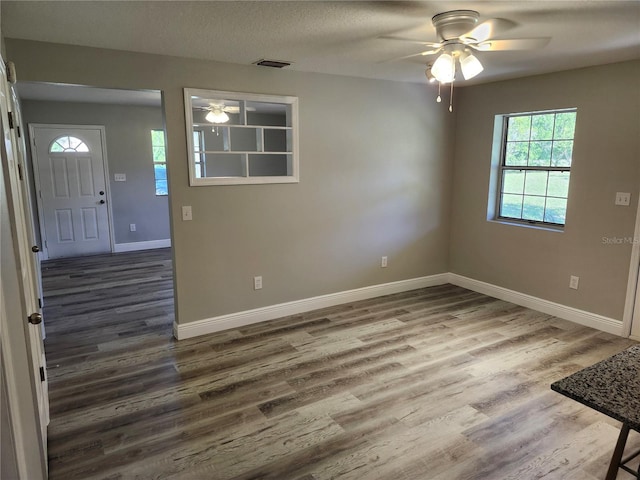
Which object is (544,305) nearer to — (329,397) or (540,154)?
(540,154)

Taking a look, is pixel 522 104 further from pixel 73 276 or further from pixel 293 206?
pixel 73 276

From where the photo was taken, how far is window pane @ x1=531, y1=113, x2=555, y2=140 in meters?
4.12

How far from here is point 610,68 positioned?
3.51m

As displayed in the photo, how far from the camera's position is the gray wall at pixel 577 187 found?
138 inches

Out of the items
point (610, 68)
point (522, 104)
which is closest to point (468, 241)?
point (522, 104)

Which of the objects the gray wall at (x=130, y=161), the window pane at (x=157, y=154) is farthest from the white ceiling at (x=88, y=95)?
the window pane at (x=157, y=154)

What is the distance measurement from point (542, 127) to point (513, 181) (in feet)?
1.99

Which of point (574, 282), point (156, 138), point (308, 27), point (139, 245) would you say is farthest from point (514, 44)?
point (139, 245)

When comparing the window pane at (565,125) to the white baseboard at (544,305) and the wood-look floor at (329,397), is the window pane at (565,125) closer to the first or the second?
the white baseboard at (544,305)

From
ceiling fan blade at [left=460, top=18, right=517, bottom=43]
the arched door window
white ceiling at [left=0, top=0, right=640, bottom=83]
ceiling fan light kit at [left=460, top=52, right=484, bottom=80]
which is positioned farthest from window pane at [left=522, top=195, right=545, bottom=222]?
the arched door window

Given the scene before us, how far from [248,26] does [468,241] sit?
3.52 m

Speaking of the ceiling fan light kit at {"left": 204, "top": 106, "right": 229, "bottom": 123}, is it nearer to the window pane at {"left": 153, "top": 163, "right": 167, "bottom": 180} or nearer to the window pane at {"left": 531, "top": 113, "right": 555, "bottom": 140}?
the window pane at {"left": 153, "top": 163, "right": 167, "bottom": 180}

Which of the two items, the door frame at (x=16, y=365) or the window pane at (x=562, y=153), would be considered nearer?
the door frame at (x=16, y=365)

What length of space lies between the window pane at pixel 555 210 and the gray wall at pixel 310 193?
1135mm
